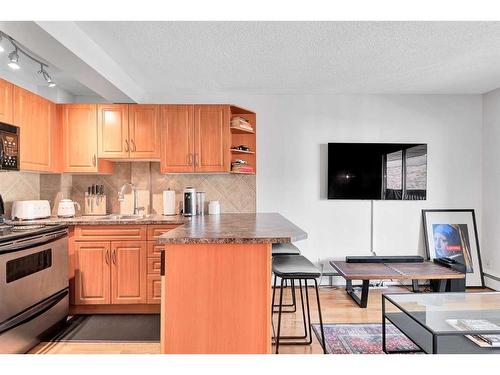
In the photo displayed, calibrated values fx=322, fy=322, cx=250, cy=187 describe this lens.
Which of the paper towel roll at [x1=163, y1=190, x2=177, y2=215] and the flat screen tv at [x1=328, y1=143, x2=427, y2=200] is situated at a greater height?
the flat screen tv at [x1=328, y1=143, x2=427, y2=200]

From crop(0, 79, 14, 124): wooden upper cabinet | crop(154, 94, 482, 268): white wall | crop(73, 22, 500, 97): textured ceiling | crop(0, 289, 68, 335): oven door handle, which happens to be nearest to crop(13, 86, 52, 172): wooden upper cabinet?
crop(0, 79, 14, 124): wooden upper cabinet

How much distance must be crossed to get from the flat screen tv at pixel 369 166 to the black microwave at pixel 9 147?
10.7 ft

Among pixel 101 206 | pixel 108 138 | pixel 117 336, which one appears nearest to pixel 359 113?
pixel 108 138

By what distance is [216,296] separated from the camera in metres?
1.73

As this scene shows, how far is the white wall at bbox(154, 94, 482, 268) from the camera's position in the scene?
4082mm

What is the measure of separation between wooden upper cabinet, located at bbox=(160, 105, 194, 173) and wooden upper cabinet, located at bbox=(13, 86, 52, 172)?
3.68ft

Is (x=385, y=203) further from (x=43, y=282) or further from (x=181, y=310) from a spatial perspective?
(x=43, y=282)

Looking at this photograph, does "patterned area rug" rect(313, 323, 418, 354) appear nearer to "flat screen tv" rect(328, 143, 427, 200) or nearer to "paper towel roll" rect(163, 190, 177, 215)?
"flat screen tv" rect(328, 143, 427, 200)

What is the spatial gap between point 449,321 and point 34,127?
12.3 feet

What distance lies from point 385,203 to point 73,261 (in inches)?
143

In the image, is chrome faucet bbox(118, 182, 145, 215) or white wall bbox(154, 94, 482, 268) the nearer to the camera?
chrome faucet bbox(118, 182, 145, 215)

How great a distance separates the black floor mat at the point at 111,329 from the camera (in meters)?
2.67

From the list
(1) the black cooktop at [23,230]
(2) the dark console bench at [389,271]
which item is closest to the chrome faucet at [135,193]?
(1) the black cooktop at [23,230]

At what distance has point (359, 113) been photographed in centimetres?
409
